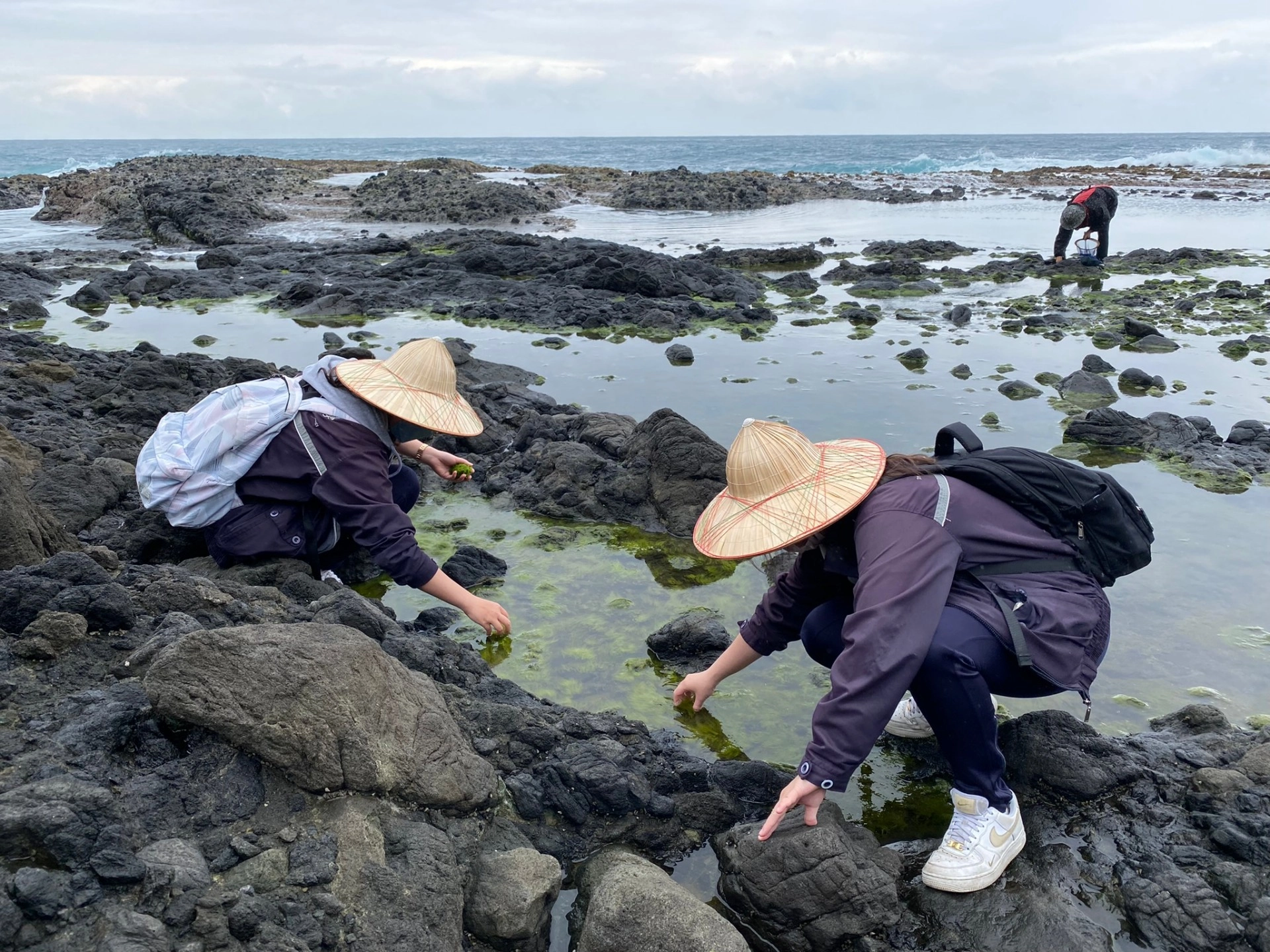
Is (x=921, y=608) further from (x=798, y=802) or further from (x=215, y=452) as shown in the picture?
(x=215, y=452)

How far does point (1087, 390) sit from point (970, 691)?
631 cm

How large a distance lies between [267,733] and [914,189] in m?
38.1

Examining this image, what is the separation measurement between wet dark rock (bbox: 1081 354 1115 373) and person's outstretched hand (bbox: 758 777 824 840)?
7288mm

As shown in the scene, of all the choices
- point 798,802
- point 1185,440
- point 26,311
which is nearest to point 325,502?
point 798,802

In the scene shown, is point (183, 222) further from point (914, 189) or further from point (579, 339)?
point (914, 189)

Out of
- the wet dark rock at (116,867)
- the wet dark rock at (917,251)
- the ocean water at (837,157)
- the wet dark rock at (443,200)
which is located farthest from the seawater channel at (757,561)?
the ocean water at (837,157)

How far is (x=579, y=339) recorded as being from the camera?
10.2 m

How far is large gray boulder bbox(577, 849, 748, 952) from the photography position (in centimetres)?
231

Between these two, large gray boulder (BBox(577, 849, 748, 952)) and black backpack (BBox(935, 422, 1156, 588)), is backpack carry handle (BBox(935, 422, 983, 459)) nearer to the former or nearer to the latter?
black backpack (BBox(935, 422, 1156, 588))

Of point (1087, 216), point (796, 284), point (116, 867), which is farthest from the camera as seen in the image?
point (1087, 216)

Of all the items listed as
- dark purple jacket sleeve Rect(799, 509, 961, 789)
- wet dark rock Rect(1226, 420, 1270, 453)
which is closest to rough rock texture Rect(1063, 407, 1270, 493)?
wet dark rock Rect(1226, 420, 1270, 453)

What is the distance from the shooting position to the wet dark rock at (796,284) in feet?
42.8

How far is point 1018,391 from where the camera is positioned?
8016 millimetres

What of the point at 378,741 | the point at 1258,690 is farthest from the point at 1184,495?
the point at 378,741
